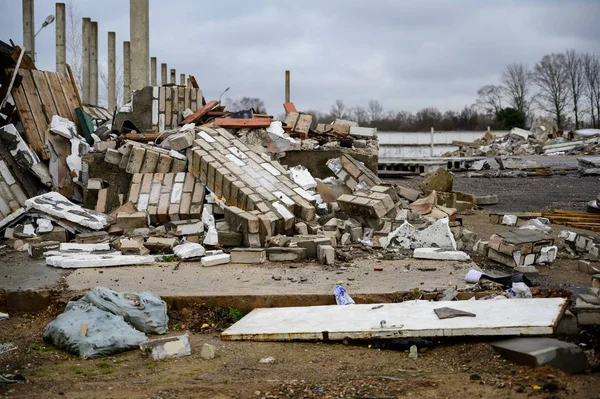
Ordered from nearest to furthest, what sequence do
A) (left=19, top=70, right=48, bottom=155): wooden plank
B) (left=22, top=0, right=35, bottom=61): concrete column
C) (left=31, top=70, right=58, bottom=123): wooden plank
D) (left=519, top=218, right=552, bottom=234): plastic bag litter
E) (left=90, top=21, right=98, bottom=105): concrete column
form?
(left=519, top=218, right=552, bottom=234): plastic bag litter < (left=19, top=70, right=48, bottom=155): wooden plank < (left=31, top=70, right=58, bottom=123): wooden plank < (left=22, top=0, right=35, bottom=61): concrete column < (left=90, top=21, right=98, bottom=105): concrete column

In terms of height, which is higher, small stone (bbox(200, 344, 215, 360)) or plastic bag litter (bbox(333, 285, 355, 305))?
plastic bag litter (bbox(333, 285, 355, 305))

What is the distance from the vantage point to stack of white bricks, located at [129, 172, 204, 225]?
855cm

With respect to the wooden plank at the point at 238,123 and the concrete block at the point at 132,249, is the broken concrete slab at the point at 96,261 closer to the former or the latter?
the concrete block at the point at 132,249

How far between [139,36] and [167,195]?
9.14 meters

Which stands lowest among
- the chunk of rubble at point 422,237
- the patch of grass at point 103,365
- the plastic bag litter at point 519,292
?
the patch of grass at point 103,365

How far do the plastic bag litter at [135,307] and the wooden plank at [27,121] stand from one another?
5.39 m

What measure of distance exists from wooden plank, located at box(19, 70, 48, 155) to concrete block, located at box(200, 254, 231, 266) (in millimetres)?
4547

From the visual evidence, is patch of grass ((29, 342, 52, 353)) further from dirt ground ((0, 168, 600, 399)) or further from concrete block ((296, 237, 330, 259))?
concrete block ((296, 237, 330, 259))

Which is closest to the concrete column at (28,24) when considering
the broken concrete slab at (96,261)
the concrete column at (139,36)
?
the concrete column at (139,36)

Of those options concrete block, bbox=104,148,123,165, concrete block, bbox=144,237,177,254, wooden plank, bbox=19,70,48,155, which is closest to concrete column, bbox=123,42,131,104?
wooden plank, bbox=19,70,48,155

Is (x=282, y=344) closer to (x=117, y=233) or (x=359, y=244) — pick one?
(x=359, y=244)

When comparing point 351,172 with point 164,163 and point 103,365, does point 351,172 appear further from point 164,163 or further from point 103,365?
point 103,365

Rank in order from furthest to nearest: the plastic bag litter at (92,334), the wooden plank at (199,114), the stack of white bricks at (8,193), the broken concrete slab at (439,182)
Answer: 1. the broken concrete slab at (439,182)
2. the wooden plank at (199,114)
3. the stack of white bricks at (8,193)
4. the plastic bag litter at (92,334)

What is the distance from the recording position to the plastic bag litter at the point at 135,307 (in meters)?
5.18
